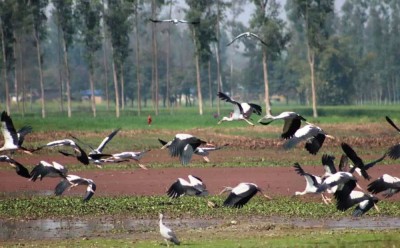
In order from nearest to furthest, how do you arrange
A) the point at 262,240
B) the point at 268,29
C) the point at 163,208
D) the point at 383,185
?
the point at 262,240 → the point at 383,185 → the point at 163,208 → the point at 268,29

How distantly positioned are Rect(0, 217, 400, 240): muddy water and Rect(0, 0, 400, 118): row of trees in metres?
31.7

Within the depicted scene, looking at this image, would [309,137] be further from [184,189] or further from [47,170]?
[47,170]

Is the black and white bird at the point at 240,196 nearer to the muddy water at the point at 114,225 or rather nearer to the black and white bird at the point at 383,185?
the muddy water at the point at 114,225

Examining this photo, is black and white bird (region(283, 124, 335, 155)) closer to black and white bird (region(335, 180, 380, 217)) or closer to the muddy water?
black and white bird (region(335, 180, 380, 217))

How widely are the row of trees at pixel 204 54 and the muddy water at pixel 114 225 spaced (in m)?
31.7

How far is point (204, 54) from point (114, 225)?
57.8 meters

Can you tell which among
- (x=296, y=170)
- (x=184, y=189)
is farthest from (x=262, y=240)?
(x=184, y=189)

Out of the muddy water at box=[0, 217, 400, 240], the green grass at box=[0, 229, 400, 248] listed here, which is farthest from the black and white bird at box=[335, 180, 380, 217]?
the muddy water at box=[0, 217, 400, 240]

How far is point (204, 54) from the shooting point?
78.8 metres

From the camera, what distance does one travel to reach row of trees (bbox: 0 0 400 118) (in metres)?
78.9

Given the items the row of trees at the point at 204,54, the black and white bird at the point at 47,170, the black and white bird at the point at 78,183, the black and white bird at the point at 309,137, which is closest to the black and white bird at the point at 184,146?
the black and white bird at the point at 78,183

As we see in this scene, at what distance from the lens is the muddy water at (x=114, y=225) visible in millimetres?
20372

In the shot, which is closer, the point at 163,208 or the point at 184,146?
the point at 184,146

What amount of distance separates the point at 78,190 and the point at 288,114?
9358 millimetres
